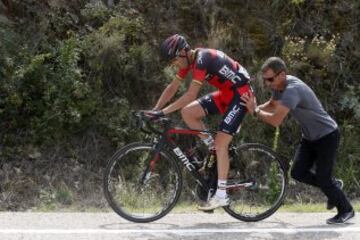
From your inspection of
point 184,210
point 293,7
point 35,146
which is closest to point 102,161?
point 35,146

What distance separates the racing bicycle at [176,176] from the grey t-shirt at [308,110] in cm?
60

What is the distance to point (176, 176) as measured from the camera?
6.98m

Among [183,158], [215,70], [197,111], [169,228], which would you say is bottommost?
[169,228]

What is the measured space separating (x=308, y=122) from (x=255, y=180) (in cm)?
98

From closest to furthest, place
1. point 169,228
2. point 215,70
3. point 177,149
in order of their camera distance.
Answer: point 169,228, point 215,70, point 177,149

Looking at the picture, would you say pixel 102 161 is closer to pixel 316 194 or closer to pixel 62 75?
pixel 62 75

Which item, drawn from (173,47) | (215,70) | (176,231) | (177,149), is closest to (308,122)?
(215,70)

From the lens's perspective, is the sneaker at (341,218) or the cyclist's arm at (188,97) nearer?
the cyclist's arm at (188,97)

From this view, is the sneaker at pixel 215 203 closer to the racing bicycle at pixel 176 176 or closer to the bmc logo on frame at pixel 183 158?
the racing bicycle at pixel 176 176

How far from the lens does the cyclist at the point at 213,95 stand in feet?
22.0

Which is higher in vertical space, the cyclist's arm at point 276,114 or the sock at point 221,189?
the cyclist's arm at point 276,114

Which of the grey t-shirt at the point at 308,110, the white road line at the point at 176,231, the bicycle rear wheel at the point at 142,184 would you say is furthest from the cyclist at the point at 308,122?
the bicycle rear wheel at the point at 142,184

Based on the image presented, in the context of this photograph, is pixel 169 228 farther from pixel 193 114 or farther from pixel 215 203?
pixel 193 114

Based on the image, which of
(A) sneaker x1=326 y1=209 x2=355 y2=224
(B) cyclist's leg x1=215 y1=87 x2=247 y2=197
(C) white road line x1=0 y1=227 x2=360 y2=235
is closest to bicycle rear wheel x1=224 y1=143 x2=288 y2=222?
(B) cyclist's leg x1=215 y1=87 x2=247 y2=197
